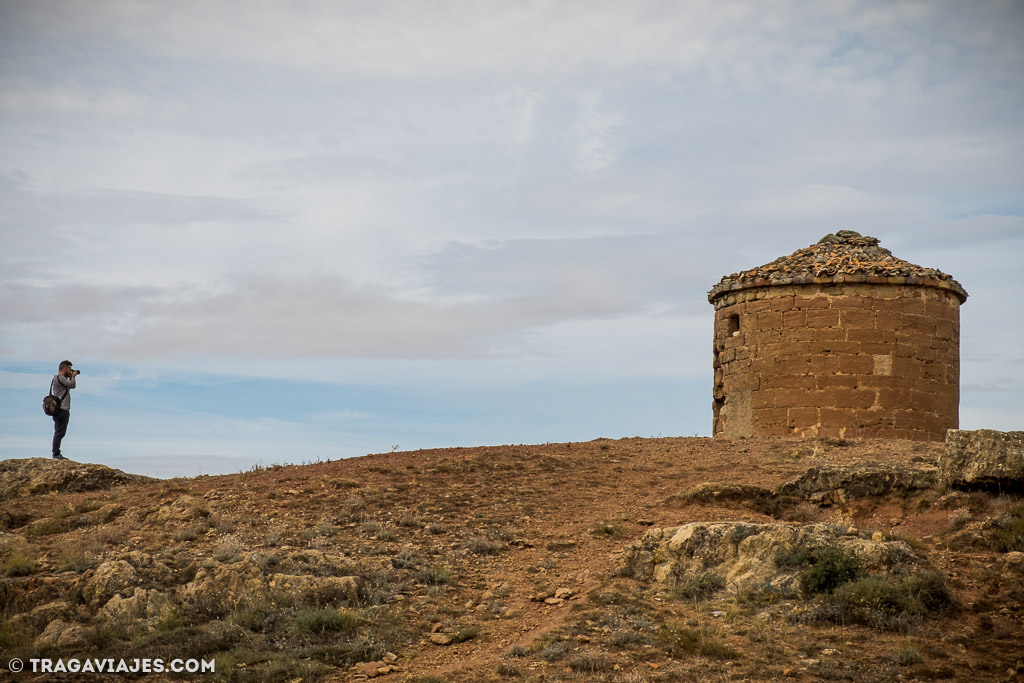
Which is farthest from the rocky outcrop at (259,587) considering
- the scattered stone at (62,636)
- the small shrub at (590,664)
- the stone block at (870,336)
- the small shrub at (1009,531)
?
the stone block at (870,336)

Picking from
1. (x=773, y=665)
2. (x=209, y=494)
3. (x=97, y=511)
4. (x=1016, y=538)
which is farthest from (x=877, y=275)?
(x=97, y=511)

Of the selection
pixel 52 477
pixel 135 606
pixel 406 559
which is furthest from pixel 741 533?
pixel 52 477

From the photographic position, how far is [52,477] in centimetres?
1612

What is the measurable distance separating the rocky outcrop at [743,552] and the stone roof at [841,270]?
7876 mm

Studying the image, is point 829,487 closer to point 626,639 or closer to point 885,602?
point 885,602

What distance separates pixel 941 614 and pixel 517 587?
431 cm

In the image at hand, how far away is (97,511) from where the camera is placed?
14.0m

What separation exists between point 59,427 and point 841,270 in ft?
45.9

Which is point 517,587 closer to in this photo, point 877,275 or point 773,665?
point 773,665

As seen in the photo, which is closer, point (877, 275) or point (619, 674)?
point (619, 674)

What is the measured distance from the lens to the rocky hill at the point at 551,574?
29.3 ft


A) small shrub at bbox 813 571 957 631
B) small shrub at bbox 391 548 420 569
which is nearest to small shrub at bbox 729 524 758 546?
small shrub at bbox 813 571 957 631

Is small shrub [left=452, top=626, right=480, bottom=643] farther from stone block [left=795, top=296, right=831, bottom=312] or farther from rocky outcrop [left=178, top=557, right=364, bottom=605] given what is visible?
stone block [left=795, top=296, right=831, bottom=312]

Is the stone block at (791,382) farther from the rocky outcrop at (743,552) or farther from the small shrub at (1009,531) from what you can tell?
the rocky outcrop at (743,552)
